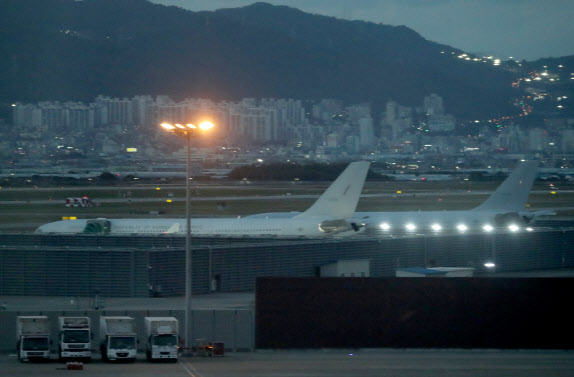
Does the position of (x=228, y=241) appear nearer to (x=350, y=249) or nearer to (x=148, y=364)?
(x=350, y=249)

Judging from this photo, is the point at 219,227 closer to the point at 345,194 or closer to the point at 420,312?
the point at 345,194

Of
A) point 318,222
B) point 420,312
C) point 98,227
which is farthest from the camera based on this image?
point 98,227

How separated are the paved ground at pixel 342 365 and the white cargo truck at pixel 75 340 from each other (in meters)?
0.38

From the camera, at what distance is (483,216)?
184ft

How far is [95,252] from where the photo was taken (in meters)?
37.1

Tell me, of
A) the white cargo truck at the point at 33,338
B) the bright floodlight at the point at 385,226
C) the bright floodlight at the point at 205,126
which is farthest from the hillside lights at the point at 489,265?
the white cargo truck at the point at 33,338

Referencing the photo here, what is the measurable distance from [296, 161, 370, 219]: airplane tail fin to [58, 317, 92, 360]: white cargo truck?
82.9 feet

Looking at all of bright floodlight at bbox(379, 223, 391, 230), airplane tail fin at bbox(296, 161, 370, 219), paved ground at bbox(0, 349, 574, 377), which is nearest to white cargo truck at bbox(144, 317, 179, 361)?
paved ground at bbox(0, 349, 574, 377)

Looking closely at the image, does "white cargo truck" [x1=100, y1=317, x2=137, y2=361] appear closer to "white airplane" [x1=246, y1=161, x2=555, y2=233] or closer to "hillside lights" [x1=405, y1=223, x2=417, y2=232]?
"white airplane" [x1=246, y1=161, x2=555, y2=233]

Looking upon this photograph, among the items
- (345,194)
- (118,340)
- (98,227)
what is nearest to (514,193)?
(345,194)

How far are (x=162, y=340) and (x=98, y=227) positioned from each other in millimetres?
27198

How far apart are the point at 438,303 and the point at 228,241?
1962 cm

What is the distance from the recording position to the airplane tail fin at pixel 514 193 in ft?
192

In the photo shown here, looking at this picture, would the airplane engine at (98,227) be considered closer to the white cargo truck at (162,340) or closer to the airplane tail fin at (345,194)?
the airplane tail fin at (345,194)
